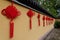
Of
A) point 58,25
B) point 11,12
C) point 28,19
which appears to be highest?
point 11,12

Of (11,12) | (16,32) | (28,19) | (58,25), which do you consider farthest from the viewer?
(58,25)

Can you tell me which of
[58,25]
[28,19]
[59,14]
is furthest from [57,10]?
[28,19]

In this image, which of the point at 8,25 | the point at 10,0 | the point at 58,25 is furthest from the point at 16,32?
the point at 58,25

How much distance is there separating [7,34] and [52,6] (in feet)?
91.2

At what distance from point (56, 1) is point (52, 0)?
626mm

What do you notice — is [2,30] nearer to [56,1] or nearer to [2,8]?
[2,8]

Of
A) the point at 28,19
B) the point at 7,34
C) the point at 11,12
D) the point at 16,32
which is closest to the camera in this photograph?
the point at 11,12

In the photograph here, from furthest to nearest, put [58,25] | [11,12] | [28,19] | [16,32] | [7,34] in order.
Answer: [58,25] < [28,19] < [16,32] < [7,34] < [11,12]

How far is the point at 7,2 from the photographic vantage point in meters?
2.76

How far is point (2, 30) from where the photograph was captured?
257 cm

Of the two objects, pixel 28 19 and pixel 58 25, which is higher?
pixel 28 19

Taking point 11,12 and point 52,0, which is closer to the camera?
point 11,12

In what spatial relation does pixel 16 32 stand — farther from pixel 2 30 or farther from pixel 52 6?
pixel 52 6

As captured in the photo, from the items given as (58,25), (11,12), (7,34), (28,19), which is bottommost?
(58,25)
